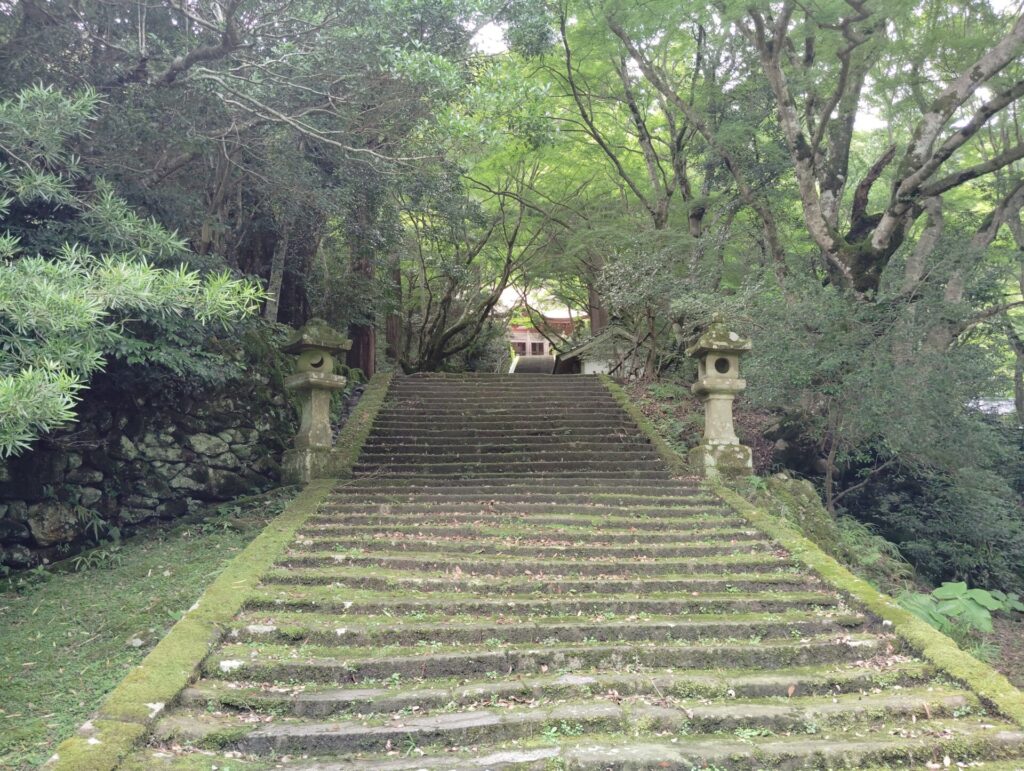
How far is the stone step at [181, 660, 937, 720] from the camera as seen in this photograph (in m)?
3.95

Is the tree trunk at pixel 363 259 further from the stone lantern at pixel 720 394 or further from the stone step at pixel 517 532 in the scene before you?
the stone lantern at pixel 720 394

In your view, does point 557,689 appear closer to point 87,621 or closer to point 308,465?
point 87,621

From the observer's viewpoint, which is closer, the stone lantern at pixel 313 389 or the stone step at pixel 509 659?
the stone step at pixel 509 659

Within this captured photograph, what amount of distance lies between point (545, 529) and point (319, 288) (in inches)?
274

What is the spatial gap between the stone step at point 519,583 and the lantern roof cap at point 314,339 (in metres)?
3.61

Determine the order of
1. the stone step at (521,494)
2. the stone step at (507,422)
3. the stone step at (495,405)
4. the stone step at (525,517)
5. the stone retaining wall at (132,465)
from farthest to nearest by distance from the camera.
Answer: the stone step at (495,405) → the stone step at (507,422) → the stone step at (521,494) → the stone step at (525,517) → the stone retaining wall at (132,465)

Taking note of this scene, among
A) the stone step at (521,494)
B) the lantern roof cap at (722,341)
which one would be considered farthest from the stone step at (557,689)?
the lantern roof cap at (722,341)

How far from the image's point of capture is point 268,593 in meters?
5.23

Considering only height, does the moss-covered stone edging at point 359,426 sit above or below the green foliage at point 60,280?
below

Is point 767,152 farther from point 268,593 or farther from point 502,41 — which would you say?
point 268,593

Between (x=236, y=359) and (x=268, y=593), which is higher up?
(x=236, y=359)

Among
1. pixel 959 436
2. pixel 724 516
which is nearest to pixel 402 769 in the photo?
pixel 724 516

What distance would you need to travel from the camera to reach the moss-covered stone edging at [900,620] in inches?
162

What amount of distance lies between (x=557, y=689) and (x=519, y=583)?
1.40 metres
